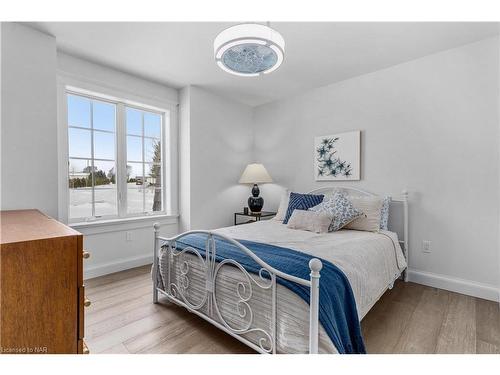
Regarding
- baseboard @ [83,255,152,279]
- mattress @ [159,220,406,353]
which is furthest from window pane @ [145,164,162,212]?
mattress @ [159,220,406,353]

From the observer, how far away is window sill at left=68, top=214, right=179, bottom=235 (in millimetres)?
2858

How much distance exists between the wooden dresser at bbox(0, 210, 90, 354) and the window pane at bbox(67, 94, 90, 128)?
2.30 meters

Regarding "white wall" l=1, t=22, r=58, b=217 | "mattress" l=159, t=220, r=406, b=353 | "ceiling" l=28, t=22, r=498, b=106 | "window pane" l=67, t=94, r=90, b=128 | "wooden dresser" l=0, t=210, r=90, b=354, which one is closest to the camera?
"wooden dresser" l=0, t=210, r=90, b=354

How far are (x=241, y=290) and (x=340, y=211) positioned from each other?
143cm

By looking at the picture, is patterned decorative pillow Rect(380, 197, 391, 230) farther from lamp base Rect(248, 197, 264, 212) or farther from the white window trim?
the white window trim

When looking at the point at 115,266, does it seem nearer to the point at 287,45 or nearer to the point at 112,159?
the point at 112,159

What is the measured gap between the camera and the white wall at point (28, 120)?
211 cm

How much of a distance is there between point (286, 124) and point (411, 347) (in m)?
3.00

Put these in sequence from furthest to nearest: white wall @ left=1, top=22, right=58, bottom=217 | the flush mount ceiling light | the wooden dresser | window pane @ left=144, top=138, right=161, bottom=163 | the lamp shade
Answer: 1. the lamp shade
2. window pane @ left=144, top=138, right=161, bottom=163
3. white wall @ left=1, top=22, right=58, bottom=217
4. the flush mount ceiling light
5. the wooden dresser

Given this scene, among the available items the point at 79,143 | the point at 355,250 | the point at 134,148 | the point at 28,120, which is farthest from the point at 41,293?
the point at 134,148

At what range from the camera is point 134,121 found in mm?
3363

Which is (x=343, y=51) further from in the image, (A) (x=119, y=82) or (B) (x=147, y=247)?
(B) (x=147, y=247)

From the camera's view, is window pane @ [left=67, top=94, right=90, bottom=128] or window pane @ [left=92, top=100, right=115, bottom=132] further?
window pane @ [left=92, top=100, right=115, bottom=132]

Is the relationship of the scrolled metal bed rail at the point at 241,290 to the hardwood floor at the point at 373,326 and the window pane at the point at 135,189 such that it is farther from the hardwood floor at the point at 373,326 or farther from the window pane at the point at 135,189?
the window pane at the point at 135,189
